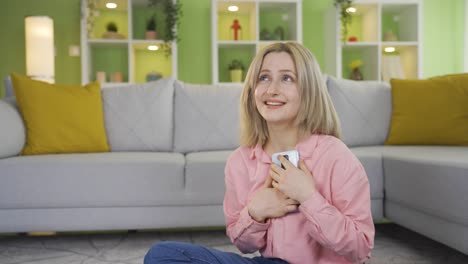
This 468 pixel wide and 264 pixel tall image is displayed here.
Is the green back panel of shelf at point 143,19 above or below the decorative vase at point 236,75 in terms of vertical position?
above

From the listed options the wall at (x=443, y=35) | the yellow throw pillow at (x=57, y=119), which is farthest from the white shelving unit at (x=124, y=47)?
the wall at (x=443, y=35)

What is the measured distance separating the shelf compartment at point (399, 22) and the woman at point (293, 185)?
14.9 ft

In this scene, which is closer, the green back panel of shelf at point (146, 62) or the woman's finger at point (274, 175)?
the woman's finger at point (274, 175)

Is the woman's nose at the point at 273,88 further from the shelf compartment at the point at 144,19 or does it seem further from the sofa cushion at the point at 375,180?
the shelf compartment at the point at 144,19

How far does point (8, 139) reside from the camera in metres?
Result: 2.42

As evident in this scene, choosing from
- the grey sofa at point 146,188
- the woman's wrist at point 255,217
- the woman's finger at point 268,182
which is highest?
the woman's finger at point 268,182

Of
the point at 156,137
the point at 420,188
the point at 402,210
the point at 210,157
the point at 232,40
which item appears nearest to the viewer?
the point at 420,188

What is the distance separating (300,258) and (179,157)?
56.8 inches

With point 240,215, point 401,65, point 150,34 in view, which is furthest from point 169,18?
point 240,215

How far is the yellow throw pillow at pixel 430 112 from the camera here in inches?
105

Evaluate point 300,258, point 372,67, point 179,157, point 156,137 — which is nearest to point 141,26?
point 372,67

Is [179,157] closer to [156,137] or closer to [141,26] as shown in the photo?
[156,137]

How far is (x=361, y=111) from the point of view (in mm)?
2926

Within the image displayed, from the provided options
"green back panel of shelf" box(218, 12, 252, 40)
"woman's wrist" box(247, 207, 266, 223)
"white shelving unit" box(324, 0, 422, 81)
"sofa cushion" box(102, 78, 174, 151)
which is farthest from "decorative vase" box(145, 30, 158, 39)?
"woman's wrist" box(247, 207, 266, 223)
